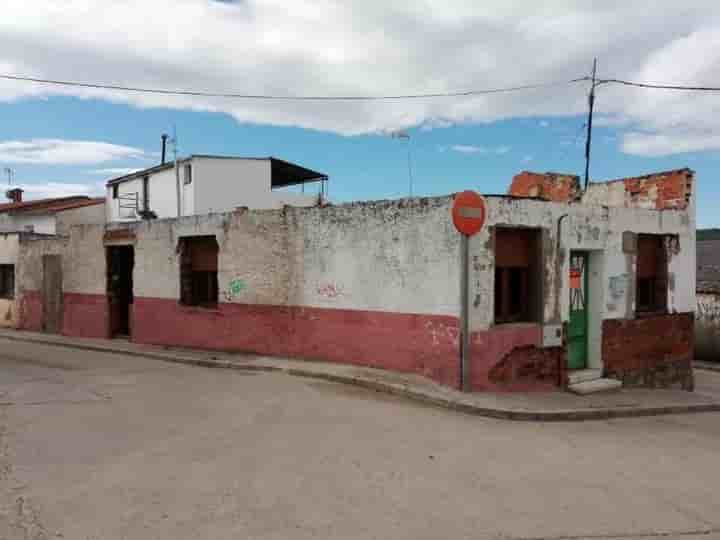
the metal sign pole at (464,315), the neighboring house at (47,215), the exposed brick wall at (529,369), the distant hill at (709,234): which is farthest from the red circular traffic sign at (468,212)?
the distant hill at (709,234)

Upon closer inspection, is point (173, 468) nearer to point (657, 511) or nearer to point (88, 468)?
point (88, 468)

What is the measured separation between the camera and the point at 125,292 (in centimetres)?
1528

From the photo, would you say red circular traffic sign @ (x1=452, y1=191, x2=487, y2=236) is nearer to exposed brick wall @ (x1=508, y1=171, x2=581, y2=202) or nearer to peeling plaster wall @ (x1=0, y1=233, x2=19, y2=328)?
exposed brick wall @ (x1=508, y1=171, x2=581, y2=202)

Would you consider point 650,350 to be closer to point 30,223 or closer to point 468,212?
point 468,212

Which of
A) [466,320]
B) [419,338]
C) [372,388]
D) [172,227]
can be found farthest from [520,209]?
[172,227]

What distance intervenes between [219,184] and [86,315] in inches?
583

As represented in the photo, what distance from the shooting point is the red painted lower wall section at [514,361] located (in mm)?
8398

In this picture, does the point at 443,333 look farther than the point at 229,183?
No

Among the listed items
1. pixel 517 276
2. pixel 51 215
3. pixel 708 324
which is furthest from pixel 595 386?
pixel 51 215

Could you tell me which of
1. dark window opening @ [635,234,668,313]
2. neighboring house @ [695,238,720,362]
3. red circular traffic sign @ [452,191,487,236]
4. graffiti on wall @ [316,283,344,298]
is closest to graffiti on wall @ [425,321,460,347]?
red circular traffic sign @ [452,191,487,236]

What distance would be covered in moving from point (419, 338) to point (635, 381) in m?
4.87

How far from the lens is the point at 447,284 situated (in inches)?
332

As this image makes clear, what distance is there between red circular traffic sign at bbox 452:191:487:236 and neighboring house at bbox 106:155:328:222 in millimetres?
19195

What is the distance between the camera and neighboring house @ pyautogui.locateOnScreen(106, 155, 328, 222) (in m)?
28.8
